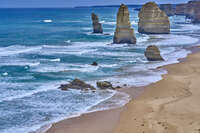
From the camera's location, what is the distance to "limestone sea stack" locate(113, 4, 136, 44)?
5231cm

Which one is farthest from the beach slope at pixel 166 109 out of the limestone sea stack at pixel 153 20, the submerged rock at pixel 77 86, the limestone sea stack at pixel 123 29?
the limestone sea stack at pixel 153 20

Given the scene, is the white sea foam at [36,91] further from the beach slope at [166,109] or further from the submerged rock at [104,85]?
the beach slope at [166,109]

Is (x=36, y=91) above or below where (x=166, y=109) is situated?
above

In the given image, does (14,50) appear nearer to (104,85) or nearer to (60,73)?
(60,73)

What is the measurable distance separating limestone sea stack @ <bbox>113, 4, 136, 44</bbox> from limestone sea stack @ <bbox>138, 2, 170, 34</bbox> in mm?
14851

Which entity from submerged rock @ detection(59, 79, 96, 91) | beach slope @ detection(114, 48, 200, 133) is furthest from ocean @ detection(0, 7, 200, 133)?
beach slope @ detection(114, 48, 200, 133)

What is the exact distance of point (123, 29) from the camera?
5247 centimetres

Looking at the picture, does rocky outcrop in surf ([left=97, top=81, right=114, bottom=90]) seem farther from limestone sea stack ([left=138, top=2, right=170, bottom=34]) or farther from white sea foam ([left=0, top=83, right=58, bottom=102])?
limestone sea stack ([left=138, top=2, right=170, bottom=34])

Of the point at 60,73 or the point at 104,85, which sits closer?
the point at 104,85

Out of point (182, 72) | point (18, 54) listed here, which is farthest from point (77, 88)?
point (18, 54)

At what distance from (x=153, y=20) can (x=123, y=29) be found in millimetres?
17877

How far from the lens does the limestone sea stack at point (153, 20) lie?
6750 centimetres

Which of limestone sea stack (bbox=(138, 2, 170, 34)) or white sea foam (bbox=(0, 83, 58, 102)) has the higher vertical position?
limestone sea stack (bbox=(138, 2, 170, 34))

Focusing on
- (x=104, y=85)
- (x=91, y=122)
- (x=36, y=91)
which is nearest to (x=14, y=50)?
(x=36, y=91)
